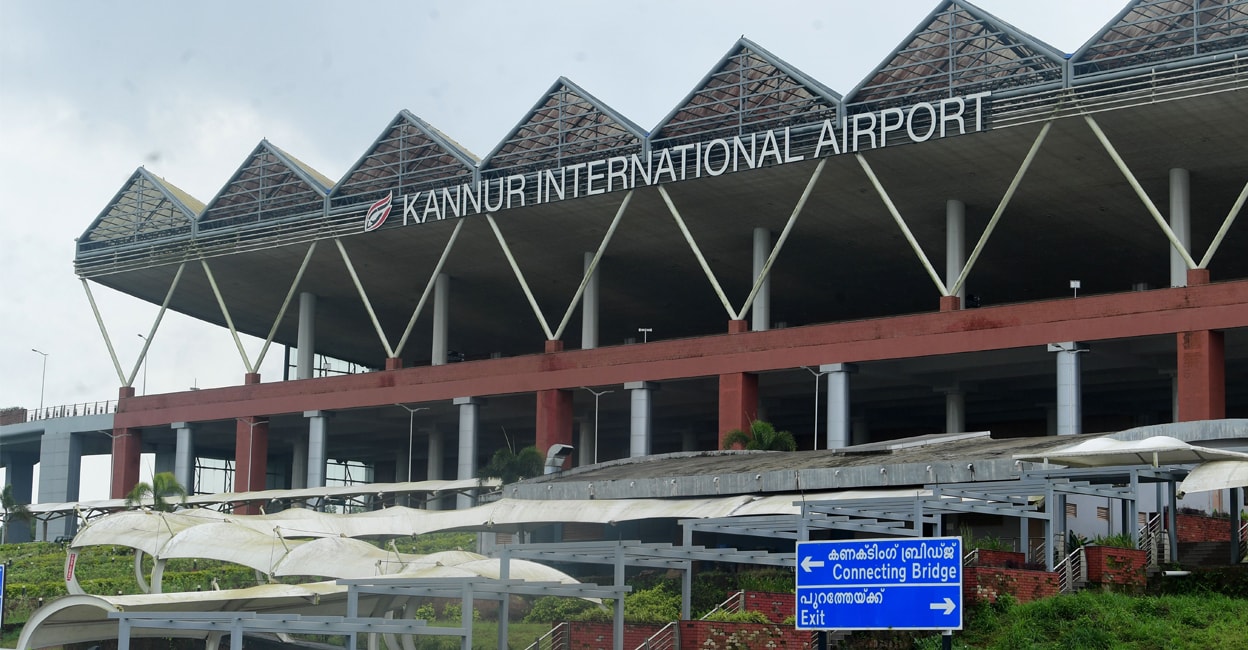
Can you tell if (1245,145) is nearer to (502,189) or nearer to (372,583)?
(502,189)

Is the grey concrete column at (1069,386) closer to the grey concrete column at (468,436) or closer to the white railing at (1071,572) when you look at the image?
the white railing at (1071,572)

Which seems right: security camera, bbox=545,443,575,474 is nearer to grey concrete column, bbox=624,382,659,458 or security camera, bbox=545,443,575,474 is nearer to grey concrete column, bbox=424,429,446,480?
grey concrete column, bbox=624,382,659,458

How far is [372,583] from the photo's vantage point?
2978cm

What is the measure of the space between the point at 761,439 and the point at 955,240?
39.5 feet

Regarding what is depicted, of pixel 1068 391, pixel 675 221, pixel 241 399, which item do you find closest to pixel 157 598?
pixel 1068 391

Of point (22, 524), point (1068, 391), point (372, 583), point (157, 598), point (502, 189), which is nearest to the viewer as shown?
point (372, 583)

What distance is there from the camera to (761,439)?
63.4 m

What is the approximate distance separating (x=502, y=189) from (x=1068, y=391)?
27190mm

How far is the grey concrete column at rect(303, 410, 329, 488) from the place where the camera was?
8219cm

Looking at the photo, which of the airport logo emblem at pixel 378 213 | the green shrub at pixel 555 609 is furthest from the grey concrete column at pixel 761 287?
the green shrub at pixel 555 609

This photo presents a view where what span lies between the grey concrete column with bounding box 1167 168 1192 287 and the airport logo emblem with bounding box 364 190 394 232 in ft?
118

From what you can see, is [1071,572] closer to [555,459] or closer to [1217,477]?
[1217,477]

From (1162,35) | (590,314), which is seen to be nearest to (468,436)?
(590,314)

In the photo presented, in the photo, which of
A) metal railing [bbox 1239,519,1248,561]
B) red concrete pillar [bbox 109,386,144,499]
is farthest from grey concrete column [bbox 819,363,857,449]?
red concrete pillar [bbox 109,386,144,499]
